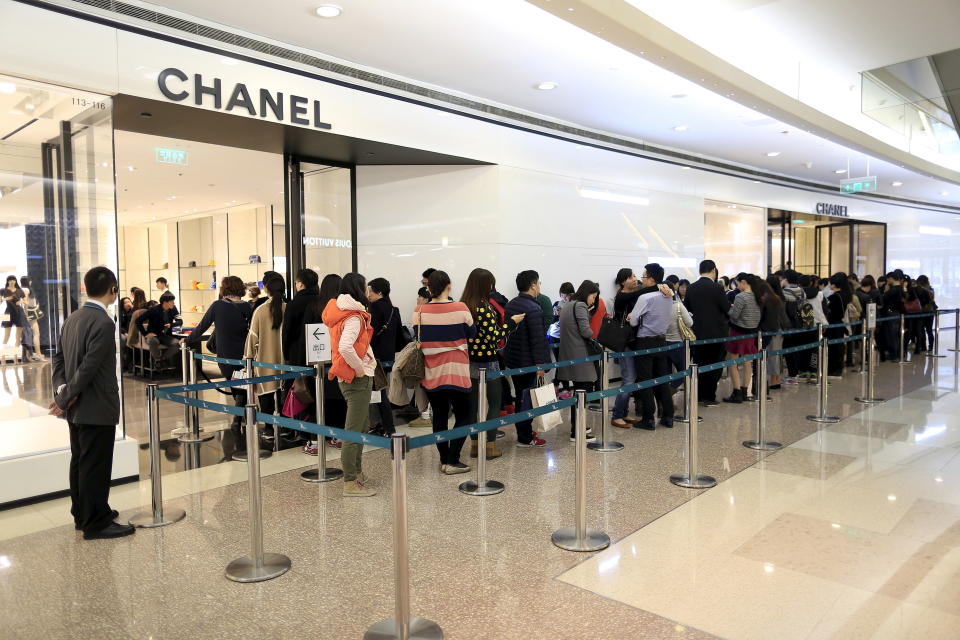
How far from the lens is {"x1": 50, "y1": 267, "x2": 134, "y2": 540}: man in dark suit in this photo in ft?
12.4

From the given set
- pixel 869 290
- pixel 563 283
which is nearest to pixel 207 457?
pixel 563 283

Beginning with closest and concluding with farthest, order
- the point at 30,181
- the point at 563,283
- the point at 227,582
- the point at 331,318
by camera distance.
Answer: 1. the point at 227,582
2. the point at 331,318
3. the point at 30,181
4. the point at 563,283

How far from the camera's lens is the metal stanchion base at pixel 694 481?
189 inches

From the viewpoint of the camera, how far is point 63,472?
4.81 m

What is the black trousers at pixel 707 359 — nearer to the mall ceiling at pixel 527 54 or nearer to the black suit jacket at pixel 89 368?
the mall ceiling at pixel 527 54

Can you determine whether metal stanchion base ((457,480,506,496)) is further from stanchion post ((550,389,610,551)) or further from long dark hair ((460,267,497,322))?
long dark hair ((460,267,497,322))

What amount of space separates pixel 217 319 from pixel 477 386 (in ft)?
9.74

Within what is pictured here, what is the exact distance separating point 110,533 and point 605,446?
395cm

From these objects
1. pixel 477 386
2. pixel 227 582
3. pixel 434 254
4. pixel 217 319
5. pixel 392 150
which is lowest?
pixel 227 582

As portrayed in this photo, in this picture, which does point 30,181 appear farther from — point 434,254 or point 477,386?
point 434,254

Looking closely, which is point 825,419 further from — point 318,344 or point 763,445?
point 318,344

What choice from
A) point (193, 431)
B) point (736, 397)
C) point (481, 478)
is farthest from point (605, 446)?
point (193, 431)

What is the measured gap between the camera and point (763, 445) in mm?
5871

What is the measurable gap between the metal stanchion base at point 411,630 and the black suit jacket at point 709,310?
18.4ft
